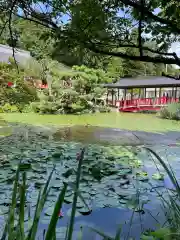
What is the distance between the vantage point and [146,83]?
1823cm

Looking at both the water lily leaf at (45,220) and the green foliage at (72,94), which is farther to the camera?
the green foliage at (72,94)

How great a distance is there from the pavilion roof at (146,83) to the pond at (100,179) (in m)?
11.3

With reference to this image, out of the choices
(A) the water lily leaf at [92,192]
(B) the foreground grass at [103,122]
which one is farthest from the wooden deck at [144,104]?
(A) the water lily leaf at [92,192]

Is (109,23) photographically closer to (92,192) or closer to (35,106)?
(92,192)

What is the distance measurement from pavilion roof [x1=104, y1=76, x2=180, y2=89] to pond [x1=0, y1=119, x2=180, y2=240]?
1135 cm

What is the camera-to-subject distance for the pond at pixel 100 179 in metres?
2.54

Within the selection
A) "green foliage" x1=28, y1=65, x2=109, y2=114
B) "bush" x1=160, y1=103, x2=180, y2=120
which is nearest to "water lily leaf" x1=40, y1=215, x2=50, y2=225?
"green foliage" x1=28, y1=65, x2=109, y2=114

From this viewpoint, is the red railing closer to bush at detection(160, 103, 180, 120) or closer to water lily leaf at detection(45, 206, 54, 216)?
bush at detection(160, 103, 180, 120)

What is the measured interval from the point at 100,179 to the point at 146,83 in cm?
1526

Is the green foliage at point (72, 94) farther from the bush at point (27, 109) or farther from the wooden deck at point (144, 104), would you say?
the wooden deck at point (144, 104)

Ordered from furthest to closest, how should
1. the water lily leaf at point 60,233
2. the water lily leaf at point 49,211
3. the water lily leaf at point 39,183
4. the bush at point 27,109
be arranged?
1. the bush at point 27,109
2. the water lily leaf at point 39,183
3. the water lily leaf at point 49,211
4. the water lily leaf at point 60,233

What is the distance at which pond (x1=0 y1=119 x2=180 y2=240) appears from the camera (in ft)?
8.34

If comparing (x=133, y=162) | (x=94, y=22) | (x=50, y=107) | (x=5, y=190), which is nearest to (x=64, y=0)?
(x=94, y=22)

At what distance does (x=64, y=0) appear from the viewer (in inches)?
78.3
